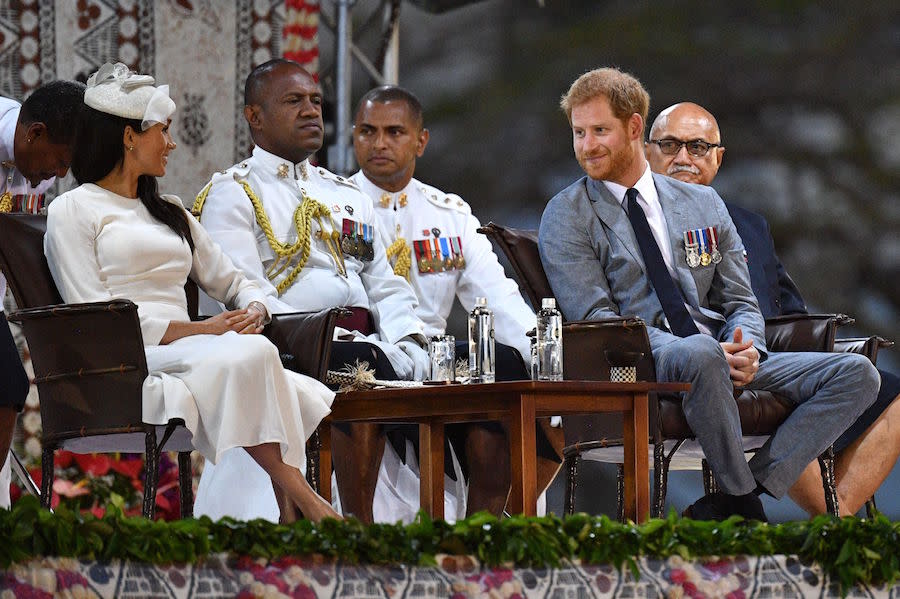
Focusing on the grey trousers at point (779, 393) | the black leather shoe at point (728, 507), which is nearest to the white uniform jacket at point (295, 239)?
the grey trousers at point (779, 393)

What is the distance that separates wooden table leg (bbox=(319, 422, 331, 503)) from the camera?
3771mm

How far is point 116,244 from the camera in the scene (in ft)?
12.1

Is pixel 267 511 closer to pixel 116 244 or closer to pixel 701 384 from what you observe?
pixel 116 244

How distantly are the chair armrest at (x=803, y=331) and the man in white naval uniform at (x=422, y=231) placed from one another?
84 cm

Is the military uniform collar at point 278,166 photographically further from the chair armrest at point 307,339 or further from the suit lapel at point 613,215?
the suit lapel at point 613,215

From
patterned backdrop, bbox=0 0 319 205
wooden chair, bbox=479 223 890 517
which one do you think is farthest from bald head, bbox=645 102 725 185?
patterned backdrop, bbox=0 0 319 205

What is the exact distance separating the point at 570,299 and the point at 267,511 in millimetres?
1135

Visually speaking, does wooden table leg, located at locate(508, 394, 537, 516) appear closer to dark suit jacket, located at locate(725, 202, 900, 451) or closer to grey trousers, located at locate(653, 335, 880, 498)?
grey trousers, located at locate(653, 335, 880, 498)

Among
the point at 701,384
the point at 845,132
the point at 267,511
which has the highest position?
the point at 845,132

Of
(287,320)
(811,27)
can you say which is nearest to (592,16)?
(811,27)

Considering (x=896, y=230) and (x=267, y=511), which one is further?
(x=896, y=230)

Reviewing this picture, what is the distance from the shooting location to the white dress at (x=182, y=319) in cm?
337

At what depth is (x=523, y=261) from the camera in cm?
421

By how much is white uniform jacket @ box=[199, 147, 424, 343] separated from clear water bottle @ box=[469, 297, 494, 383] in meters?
0.61
